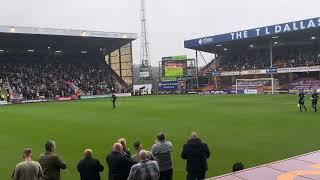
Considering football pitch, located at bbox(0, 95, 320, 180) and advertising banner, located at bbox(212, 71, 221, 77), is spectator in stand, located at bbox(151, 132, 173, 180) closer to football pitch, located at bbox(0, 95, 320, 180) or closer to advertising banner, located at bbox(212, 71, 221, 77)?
football pitch, located at bbox(0, 95, 320, 180)

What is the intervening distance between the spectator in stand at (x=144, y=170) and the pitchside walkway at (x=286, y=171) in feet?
6.63

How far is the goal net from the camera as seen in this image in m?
67.7

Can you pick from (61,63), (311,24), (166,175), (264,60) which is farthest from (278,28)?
(166,175)

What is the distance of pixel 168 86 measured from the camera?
82.8 m

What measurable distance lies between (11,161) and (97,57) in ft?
235

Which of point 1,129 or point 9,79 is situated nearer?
point 1,129

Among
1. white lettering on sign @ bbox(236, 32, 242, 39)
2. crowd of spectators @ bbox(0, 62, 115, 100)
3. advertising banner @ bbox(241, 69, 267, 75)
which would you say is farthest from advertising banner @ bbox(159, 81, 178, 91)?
white lettering on sign @ bbox(236, 32, 242, 39)

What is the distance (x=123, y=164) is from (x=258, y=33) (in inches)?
2440

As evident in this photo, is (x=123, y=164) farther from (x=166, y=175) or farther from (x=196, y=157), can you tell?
(x=196, y=157)

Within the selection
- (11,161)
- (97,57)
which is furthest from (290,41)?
(11,161)

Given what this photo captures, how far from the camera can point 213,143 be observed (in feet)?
57.8

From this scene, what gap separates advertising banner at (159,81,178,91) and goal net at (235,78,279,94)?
13.3 metres

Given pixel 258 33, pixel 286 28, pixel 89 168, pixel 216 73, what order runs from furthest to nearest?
pixel 216 73, pixel 258 33, pixel 286 28, pixel 89 168

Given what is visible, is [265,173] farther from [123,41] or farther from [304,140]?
[123,41]
